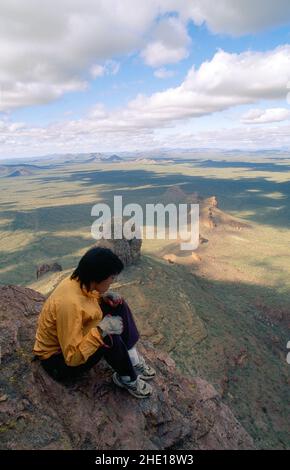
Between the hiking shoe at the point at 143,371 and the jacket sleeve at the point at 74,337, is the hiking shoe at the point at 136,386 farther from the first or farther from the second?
the jacket sleeve at the point at 74,337

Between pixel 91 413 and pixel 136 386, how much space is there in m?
1.23

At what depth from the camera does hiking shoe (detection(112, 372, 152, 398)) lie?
9.16 meters

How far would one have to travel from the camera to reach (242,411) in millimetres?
24641

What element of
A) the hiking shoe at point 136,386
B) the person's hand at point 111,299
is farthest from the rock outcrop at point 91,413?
the person's hand at point 111,299

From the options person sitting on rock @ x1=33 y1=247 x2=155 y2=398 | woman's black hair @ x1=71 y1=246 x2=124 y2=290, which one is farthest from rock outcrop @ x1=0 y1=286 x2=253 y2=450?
woman's black hair @ x1=71 y1=246 x2=124 y2=290

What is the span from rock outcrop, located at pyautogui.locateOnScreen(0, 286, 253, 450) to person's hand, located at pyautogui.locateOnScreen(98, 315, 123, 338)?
2.03m

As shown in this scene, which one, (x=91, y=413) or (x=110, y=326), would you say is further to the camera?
(x=91, y=413)

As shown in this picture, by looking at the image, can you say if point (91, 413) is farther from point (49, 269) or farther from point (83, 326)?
point (49, 269)

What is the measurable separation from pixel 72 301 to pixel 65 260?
263 ft

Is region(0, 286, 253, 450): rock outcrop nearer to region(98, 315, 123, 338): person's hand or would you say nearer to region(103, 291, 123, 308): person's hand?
region(103, 291, 123, 308): person's hand

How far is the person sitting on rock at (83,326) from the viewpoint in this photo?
789 cm

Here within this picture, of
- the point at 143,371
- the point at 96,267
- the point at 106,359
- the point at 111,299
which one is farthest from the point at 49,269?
the point at 96,267

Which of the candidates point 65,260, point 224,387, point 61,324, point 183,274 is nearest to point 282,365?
point 224,387

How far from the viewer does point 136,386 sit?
9.28 metres
